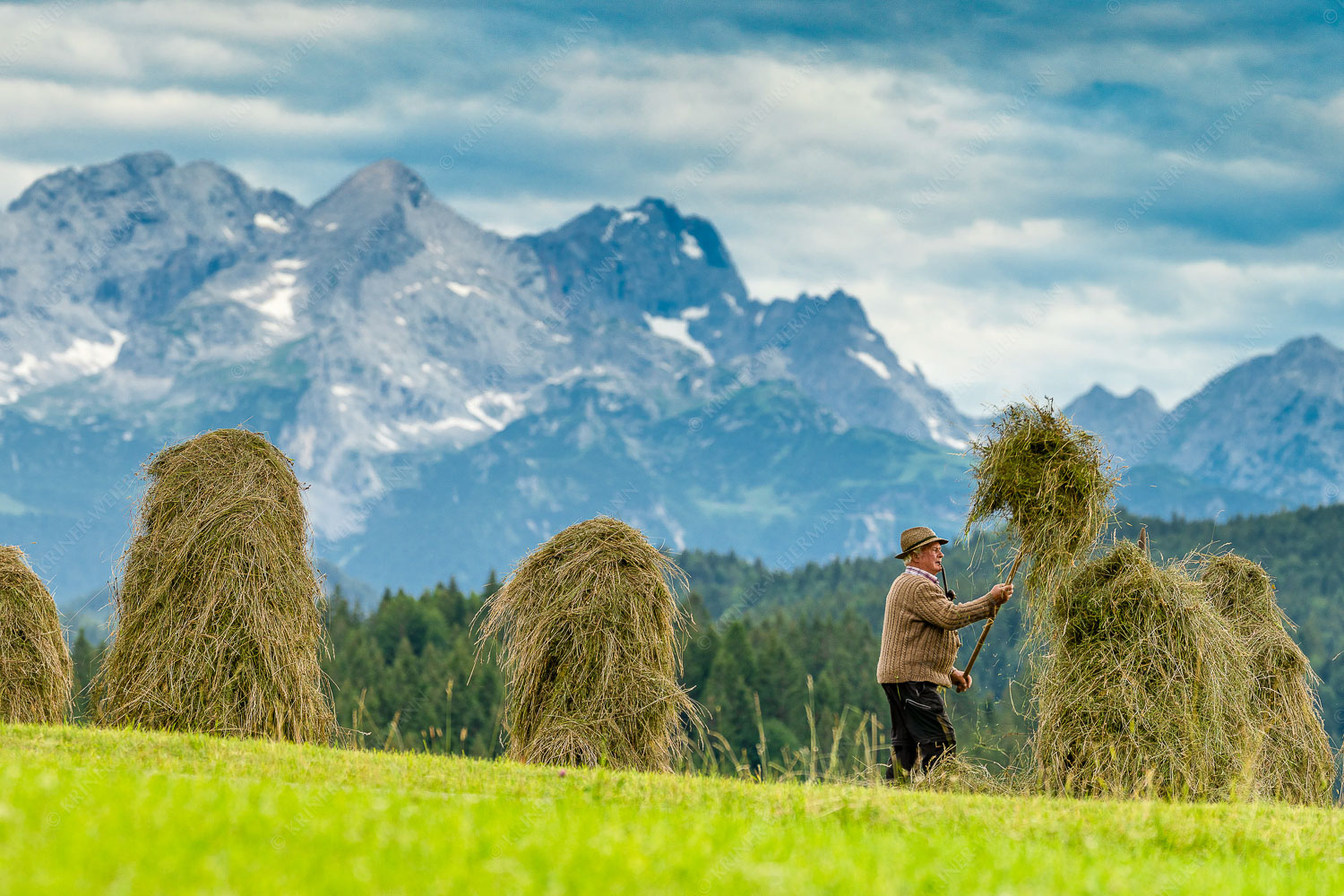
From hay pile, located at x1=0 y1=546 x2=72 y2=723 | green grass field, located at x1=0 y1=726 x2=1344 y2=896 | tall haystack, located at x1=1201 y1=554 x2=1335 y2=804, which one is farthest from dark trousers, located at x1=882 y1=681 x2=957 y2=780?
hay pile, located at x1=0 y1=546 x2=72 y2=723

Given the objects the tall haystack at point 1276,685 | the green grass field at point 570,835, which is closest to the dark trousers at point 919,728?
the green grass field at point 570,835

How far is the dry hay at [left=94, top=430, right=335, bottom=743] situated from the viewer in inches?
500

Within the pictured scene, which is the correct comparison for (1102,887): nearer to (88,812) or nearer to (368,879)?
(368,879)

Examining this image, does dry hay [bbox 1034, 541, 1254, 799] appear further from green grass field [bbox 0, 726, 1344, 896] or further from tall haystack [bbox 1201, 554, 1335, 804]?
tall haystack [bbox 1201, 554, 1335, 804]

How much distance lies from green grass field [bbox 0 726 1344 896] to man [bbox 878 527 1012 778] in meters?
2.14

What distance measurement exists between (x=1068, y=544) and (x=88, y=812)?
859 cm

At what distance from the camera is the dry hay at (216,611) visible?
41.7 feet

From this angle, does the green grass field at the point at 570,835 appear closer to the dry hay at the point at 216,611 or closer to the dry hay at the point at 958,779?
the dry hay at the point at 958,779

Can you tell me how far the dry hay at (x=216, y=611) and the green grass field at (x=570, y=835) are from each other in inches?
169

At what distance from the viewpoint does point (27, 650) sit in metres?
16.5

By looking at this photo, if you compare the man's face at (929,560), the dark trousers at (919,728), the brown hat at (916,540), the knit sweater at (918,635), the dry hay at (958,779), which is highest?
the brown hat at (916,540)

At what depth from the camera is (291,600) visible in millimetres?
13359

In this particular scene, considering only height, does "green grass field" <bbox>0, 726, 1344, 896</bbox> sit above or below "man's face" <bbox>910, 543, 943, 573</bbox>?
below

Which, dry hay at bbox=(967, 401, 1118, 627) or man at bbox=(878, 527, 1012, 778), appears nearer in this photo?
man at bbox=(878, 527, 1012, 778)
